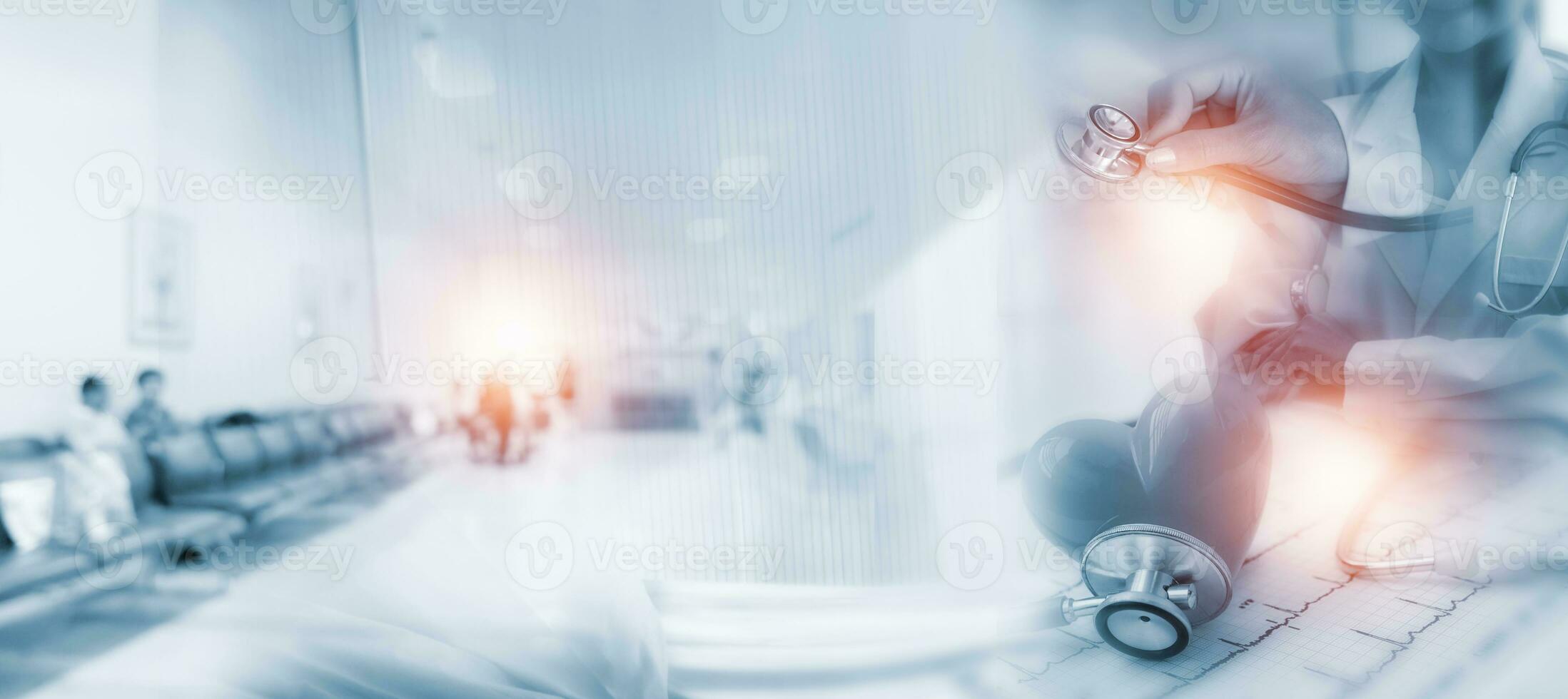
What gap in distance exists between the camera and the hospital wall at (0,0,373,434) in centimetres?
133

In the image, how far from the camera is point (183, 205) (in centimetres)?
141

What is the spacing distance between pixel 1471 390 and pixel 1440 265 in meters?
0.21

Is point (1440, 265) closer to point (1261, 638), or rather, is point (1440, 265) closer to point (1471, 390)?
point (1471, 390)

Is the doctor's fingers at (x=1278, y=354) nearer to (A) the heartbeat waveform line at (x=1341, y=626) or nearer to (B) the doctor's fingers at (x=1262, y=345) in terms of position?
(B) the doctor's fingers at (x=1262, y=345)

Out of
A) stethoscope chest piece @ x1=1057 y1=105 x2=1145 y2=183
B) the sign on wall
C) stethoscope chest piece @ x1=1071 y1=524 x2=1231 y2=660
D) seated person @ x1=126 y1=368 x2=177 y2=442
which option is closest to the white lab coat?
stethoscope chest piece @ x1=1057 y1=105 x2=1145 y2=183

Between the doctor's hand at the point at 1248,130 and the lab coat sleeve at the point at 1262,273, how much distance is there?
5 centimetres

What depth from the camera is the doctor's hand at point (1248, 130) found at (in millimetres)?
1059

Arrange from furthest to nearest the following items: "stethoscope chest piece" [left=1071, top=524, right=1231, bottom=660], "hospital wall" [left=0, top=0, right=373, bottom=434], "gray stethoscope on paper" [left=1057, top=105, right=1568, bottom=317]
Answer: "hospital wall" [left=0, top=0, right=373, bottom=434]
"gray stethoscope on paper" [left=1057, top=105, right=1568, bottom=317]
"stethoscope chest piece" [left=1071, top=524, right=1231, bottom=660]

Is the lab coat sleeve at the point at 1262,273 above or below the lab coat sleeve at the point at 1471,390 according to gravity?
above

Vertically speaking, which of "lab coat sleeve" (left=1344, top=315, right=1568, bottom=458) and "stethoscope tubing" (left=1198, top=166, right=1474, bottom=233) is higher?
"stethoscope tubing" (left=1198, top=166, right=1474, bottom=233)

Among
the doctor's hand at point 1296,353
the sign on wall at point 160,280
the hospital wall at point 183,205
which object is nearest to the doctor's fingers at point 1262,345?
the doctor's hand at point 1296,353

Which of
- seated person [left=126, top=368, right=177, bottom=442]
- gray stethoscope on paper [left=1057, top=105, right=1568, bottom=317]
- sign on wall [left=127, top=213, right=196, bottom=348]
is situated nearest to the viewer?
gray stethoscope on paper [left=1057, top=105, right=1568, bottom=317]

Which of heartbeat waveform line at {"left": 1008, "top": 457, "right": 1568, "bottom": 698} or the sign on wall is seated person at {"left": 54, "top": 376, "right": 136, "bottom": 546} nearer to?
the sign on wall

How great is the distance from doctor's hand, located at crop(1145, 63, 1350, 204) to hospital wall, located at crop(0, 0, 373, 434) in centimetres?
140
